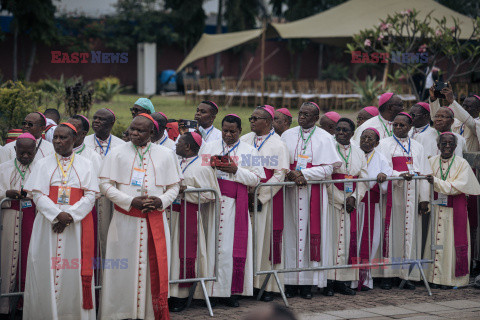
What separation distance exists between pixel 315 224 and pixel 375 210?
94 cm

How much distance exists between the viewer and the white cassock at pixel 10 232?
654 centimetres

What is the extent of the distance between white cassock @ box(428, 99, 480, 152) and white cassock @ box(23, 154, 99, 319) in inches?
201

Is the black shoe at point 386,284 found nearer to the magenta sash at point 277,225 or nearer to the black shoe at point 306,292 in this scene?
the black shoe at point 306,292

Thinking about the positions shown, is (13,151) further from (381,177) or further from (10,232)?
(381,177)

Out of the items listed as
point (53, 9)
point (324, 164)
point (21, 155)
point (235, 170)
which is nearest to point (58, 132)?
point (21, 155)

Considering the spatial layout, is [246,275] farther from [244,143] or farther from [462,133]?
[462,133]

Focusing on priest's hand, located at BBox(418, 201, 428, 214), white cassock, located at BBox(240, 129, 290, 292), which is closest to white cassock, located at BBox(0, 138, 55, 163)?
white cassock, located at BBox(240, 129, 290, 292)

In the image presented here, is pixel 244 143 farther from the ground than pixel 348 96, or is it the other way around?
pixel 348 96

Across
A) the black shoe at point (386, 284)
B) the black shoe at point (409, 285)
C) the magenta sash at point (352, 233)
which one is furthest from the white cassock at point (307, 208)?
the black shoe at point (409, 285)

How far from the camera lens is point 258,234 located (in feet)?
24.6

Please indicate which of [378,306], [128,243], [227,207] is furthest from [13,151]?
[378,306]

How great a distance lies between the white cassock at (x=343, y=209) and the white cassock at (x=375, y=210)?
11cm

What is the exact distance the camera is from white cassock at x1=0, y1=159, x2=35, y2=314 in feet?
21.5

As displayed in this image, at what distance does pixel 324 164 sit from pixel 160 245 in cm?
225
